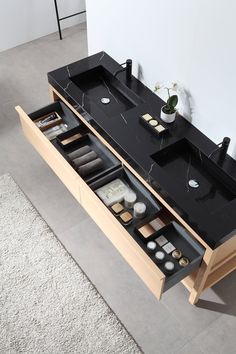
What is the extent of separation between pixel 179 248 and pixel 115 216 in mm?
371

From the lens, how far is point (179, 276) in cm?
197

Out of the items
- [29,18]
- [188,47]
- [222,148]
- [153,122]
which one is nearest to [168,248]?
[222,148]

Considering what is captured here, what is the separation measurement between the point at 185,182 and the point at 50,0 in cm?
250

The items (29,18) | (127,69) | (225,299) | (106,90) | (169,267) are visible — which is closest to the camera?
(169,267)

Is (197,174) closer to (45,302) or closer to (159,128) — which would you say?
(159,128)

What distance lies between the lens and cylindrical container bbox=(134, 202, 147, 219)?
221 cm

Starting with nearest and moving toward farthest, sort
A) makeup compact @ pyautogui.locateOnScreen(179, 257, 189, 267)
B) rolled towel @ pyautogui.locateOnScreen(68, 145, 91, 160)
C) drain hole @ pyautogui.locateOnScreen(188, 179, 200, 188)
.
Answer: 1. makeup compact @ pyautogui.locateOnScreen(179, 257, 189, 267)
2. drain hole @ pyautogui.locateOnScreen(188, 179, 200, 188)
3. rolled towel @ pyautogui.locateOnScreen(68, 145, 91, 160)

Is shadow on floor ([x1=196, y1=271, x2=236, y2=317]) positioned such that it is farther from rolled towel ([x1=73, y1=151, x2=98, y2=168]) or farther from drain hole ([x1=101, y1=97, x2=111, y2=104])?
drain hole ([x1=101, y1=97, x2=111, y2=104])

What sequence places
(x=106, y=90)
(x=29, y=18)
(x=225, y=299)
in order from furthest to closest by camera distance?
(x=29, y=18) → (x=106, y=90) → (x=225, y=299)

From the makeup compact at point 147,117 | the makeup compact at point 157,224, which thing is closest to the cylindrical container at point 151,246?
the makeup compact at point 157,224

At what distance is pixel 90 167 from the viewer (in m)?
2.43

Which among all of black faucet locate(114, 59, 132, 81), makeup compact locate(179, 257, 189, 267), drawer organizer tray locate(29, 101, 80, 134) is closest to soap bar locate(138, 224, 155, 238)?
makeup compact locate(179, 257, 189, 267)

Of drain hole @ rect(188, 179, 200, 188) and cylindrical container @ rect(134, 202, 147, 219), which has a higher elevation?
cylindrical container @ rect(134, 202, 147, 219)

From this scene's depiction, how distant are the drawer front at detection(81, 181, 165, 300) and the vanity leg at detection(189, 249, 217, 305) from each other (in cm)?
24
